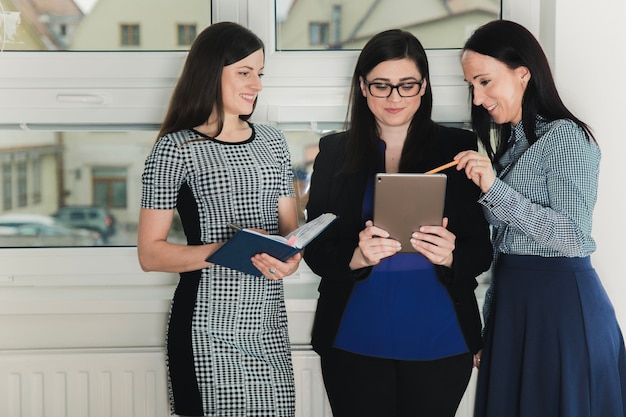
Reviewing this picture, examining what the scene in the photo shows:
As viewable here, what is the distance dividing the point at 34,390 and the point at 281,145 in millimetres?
1126

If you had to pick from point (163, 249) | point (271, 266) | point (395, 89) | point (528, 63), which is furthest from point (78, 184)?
point (528, 63)

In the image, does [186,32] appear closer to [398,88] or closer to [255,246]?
[398,88]

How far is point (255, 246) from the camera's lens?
4.72 feet

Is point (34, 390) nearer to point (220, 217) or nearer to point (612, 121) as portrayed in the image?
point (220, 217)

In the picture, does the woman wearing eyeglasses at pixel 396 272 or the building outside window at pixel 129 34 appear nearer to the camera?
the woman wearing eyeglasses at pixel 396 272

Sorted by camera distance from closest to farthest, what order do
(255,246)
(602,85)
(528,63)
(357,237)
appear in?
(255,246), (528,63), (357,237), (602,85)

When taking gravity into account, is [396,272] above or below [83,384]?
above

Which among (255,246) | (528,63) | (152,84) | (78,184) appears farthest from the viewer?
(78,184)

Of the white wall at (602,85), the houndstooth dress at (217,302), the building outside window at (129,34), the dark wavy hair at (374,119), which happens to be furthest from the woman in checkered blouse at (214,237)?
the white wall at (602,85)

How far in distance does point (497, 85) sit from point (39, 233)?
1.59 metres

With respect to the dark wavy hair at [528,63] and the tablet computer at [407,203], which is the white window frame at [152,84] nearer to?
the dark wavy hair at [528,63]

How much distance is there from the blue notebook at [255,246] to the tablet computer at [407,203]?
128 millimetres

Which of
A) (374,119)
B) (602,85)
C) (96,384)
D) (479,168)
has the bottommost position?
(96,384)

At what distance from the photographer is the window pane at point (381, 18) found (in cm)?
222
